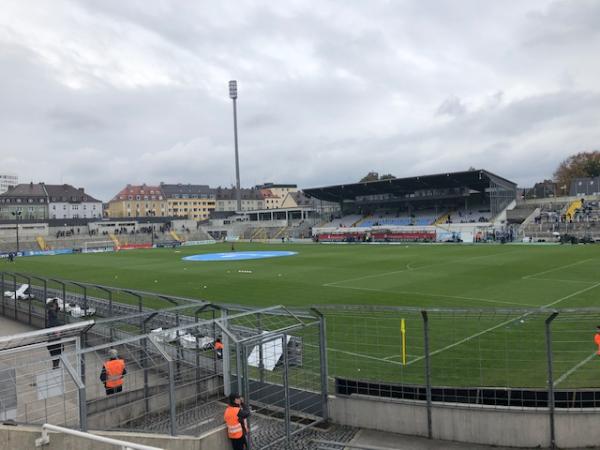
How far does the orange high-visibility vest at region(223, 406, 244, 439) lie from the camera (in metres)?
7.59

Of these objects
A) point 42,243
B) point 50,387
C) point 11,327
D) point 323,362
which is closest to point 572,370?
point 323,362

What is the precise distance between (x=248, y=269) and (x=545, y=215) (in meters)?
48.5

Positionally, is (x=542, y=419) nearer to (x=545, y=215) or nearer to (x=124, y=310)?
(x=124, y=310)

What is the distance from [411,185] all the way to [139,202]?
9688 centimetres

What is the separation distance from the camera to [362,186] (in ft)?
286

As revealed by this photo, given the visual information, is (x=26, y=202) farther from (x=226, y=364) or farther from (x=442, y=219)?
(x=226, y=364)

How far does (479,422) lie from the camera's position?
27.4 feet

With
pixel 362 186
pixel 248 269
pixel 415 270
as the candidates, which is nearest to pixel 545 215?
pixel 362 186

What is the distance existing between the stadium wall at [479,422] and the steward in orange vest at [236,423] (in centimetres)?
244

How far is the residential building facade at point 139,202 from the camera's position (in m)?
150

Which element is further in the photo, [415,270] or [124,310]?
[415,270]

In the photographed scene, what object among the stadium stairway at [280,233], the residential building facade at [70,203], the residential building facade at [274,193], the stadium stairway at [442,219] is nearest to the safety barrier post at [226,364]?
the stadium stairway at [442,219]

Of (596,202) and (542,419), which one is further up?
(596,202)

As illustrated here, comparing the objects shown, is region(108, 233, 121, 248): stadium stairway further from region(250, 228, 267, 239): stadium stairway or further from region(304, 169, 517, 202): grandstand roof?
region(304, 169, 517, 202): grandstand roof
